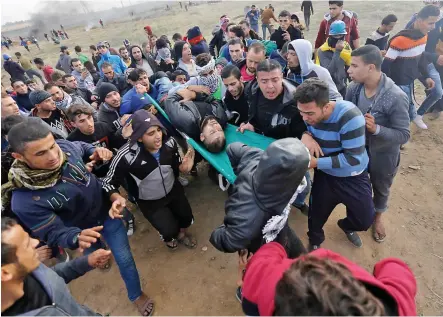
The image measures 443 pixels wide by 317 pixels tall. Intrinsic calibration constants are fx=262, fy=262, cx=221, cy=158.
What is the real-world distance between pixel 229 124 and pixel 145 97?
152cm

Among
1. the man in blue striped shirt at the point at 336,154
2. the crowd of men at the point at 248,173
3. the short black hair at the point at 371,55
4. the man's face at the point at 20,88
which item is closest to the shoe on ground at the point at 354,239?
the crowd of men at the point at 248,173

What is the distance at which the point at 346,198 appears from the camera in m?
2.86

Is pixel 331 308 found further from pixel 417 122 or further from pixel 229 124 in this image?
pixel 417 122

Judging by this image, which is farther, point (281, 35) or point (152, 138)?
point (281, 35)

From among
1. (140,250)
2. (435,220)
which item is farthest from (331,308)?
(435,220)

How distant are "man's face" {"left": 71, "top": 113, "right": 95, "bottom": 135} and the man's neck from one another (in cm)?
242

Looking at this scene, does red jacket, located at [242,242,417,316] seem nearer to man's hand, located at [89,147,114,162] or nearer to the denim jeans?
man's hand, located at [89,147,114,162]

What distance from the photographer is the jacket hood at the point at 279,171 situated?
176cm

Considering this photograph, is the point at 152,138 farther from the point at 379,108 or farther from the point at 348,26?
the point at 348,26

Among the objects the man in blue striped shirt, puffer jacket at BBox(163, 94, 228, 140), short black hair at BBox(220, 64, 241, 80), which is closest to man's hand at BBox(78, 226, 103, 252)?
puffer jacket at BBox(163, 94, 228, 140)

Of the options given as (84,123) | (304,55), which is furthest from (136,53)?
(304,55)

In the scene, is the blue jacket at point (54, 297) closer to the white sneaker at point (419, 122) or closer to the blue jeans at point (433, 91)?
the blue jeans at point (433, 91)

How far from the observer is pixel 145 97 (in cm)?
435

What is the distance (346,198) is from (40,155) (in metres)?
3.04
